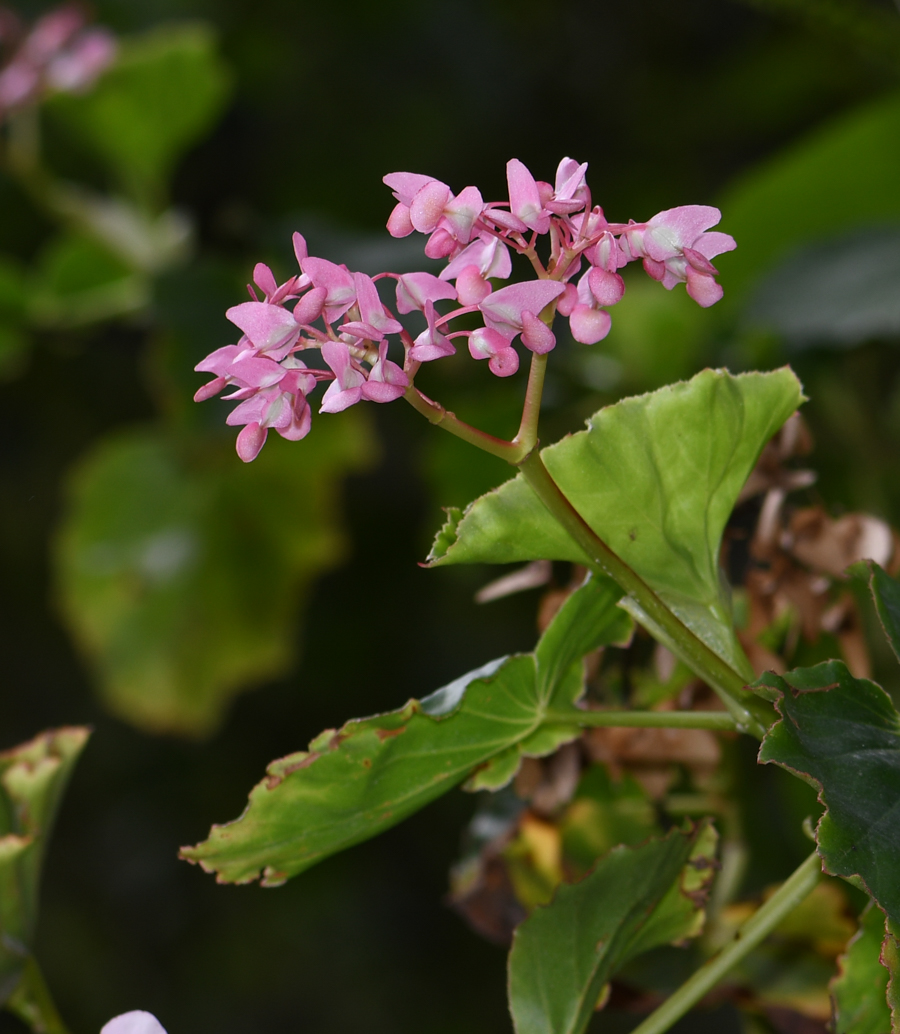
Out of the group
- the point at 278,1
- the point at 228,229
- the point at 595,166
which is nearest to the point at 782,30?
the point at 595,166

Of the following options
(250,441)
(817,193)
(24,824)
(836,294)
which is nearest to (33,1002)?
(24,824)

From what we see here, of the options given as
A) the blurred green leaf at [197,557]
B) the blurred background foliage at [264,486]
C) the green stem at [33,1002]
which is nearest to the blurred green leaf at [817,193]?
the blurred background foliage at [264,486]

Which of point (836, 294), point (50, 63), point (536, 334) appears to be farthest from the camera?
point (50, 63)

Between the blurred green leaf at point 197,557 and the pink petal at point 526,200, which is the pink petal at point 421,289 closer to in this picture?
the pink petal at point 526,200

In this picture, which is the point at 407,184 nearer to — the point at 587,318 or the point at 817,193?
the point at 587,318

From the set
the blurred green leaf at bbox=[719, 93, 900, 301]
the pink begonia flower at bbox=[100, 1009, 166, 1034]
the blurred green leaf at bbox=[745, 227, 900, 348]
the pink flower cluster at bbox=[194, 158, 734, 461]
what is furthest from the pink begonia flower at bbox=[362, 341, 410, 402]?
the blurred green leaf at bbox=[719, 93, 900, 301]

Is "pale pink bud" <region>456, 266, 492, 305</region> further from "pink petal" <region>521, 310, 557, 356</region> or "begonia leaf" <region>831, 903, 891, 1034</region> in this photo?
"begonia leaf" <region>831, 903, 891, 1034</region>

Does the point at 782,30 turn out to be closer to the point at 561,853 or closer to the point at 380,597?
the point at 380,597
